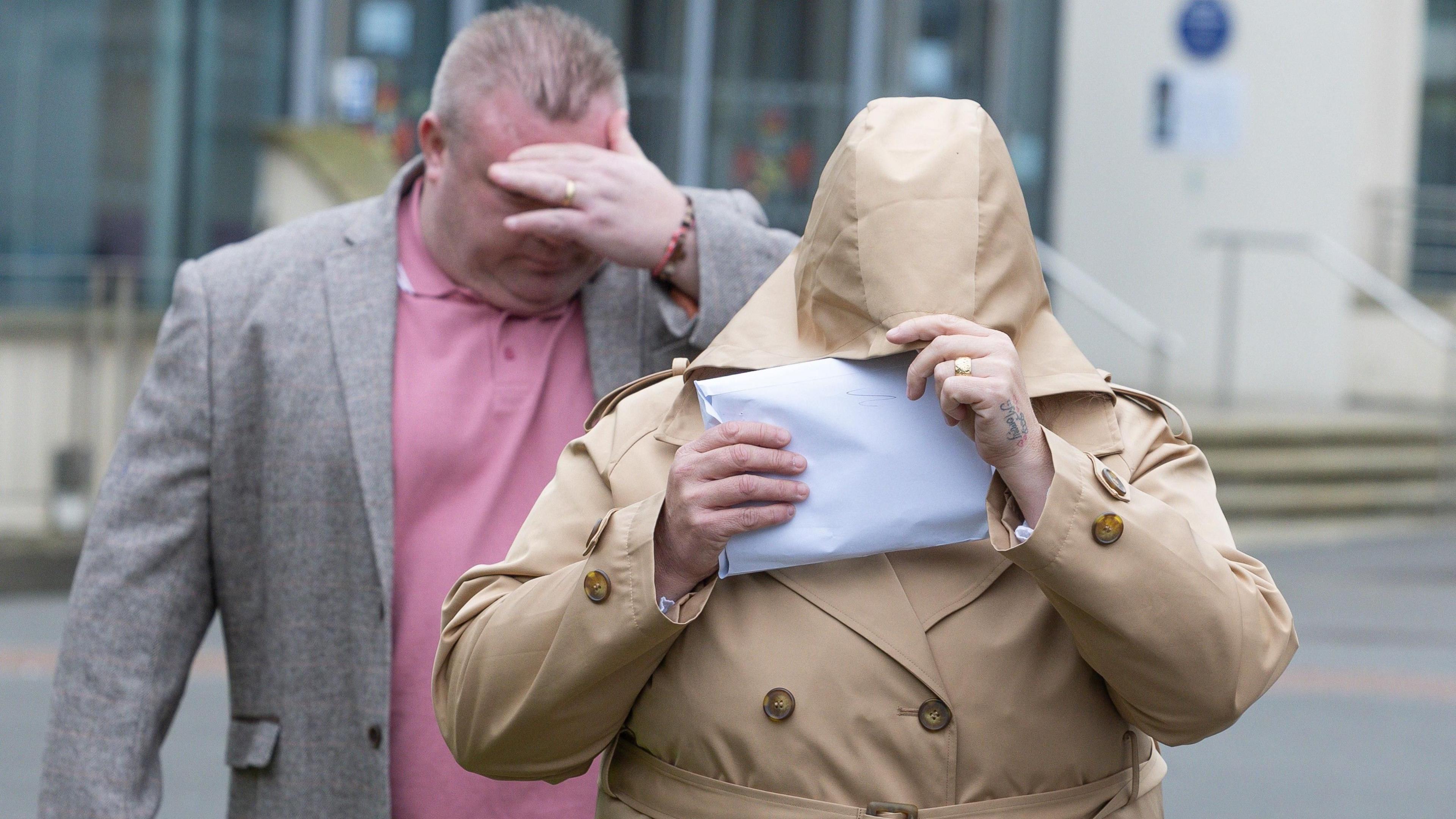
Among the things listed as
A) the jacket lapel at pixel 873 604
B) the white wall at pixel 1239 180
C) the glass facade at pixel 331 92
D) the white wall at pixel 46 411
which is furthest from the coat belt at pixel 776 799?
the white wall at pixel 1239 180

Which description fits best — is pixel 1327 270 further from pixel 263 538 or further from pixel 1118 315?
pixel 263 538

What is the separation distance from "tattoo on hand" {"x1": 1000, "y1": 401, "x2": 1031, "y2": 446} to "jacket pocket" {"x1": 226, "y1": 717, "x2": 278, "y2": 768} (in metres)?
1.34

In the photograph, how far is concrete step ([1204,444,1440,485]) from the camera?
10.9m

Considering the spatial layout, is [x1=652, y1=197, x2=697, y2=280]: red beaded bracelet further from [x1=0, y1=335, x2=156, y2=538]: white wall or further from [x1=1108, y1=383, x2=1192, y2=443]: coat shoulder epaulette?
[x1=0, y1=335, x2=156, y2=538]: white wall

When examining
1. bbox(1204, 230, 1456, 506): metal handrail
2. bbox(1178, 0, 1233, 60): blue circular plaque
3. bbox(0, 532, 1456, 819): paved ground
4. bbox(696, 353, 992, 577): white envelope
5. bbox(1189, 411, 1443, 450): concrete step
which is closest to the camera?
bbox(696, 353, 992, 577): white envelope

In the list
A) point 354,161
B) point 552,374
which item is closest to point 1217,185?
point 354,161

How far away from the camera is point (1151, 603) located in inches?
69.6

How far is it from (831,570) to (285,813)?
1.11 metres

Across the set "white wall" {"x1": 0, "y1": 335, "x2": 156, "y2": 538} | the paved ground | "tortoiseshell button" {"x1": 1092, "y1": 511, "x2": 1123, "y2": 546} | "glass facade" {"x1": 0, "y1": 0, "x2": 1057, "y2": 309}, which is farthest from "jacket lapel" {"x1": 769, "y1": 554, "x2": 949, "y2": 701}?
"glass facade" {"x1": 0, "y1": 0, "x2": 1057, "y2": 309}

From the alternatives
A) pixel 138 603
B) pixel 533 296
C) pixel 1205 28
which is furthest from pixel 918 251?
pixel 1205 28

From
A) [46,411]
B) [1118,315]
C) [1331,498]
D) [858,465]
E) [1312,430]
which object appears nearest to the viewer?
[858,465]

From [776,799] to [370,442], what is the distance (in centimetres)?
97

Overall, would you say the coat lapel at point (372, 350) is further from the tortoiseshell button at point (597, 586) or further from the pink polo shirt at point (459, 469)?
the tortoiseshell button at point (597, 586)

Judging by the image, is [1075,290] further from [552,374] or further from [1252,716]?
[552,374]
